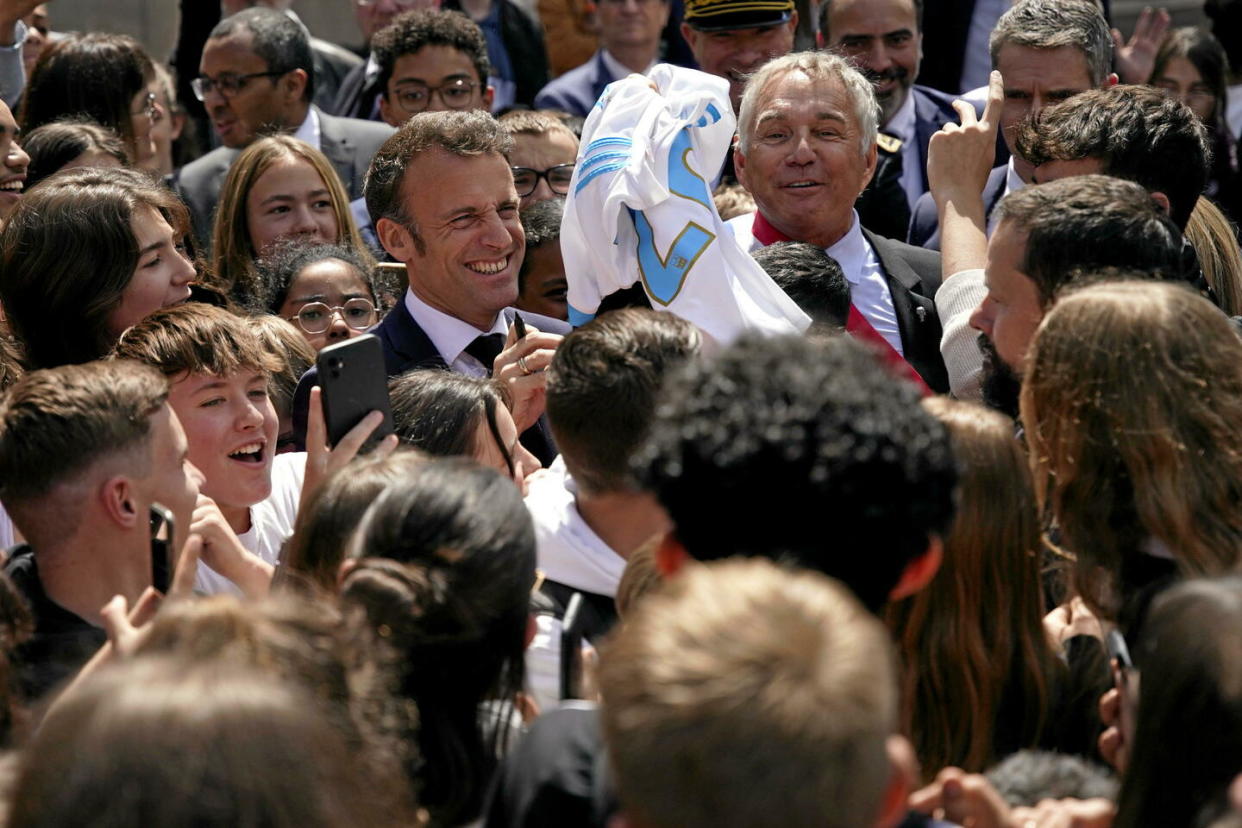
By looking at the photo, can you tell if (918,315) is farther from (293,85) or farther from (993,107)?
(293,85)

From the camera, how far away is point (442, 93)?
636 cm

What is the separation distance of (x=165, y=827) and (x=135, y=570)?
1.54m


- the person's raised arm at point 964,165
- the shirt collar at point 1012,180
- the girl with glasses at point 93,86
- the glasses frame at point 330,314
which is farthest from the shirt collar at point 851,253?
the girl with glasses at point 93,86

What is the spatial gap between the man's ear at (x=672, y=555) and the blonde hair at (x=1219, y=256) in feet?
8.79

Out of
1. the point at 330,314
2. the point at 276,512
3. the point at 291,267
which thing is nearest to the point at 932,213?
the point at 330,314

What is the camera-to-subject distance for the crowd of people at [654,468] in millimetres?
1600

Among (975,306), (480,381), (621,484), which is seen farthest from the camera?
(975,306)

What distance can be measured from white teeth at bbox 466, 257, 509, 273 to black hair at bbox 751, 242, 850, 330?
89cm

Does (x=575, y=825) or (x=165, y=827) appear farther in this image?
→ (x=575, y=825)

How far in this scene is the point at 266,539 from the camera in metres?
3.80

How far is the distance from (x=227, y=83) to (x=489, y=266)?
230 cm

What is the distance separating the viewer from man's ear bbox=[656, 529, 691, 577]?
2037 mm

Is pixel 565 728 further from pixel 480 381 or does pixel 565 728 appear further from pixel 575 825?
pixel 480 381

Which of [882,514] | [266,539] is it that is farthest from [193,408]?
[882,514]
